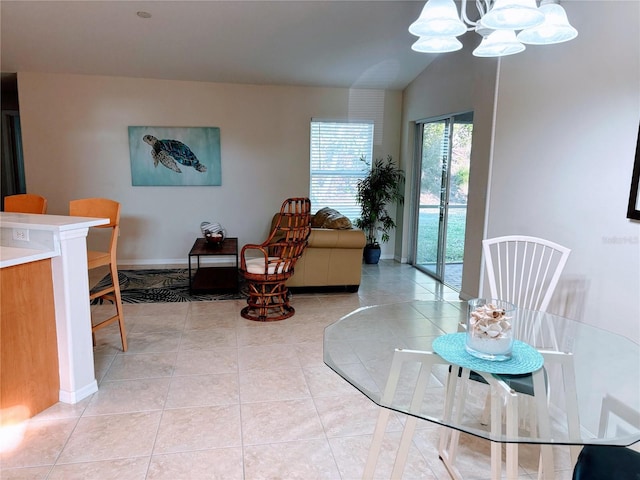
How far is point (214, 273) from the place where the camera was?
17.5ft

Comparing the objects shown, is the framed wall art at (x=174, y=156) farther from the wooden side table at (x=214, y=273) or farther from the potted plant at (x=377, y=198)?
the potted plant at (x=377, y=198)

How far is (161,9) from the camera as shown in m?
3.96

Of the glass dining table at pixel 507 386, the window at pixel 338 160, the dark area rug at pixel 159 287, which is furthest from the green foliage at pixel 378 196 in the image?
the glass dining table at pixel 507 386

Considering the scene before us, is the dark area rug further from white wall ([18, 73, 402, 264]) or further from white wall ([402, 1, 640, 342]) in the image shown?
white wall ([402, 1, 640, 342])

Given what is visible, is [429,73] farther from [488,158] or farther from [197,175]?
[197,175]

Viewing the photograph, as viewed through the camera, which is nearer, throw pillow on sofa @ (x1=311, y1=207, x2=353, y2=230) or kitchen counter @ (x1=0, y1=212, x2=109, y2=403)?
kitchen counter @ (x1=0, y1=212, x2=109, y2=403)

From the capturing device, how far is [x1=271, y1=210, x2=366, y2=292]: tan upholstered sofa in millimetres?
4387

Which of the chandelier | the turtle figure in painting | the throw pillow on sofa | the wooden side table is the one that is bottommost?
the wooden side table

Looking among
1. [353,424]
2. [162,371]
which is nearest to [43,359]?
[162,371]

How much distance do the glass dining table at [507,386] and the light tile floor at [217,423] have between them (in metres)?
0.39

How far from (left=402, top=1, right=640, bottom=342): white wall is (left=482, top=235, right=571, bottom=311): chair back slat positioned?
0.43ft

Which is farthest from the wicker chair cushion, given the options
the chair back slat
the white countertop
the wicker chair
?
the chair back slat

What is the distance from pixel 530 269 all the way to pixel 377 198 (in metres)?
3.73

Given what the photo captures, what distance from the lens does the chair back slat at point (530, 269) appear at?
2.24m
